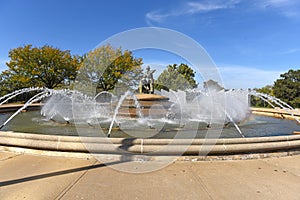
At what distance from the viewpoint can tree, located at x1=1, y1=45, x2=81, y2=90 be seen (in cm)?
2880

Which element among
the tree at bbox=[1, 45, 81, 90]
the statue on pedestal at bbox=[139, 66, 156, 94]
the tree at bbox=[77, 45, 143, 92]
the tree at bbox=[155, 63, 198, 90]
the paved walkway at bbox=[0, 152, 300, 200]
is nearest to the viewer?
the paved walkway at bbox=[0, 152, 300, 200]

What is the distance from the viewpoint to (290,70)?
1139 inches

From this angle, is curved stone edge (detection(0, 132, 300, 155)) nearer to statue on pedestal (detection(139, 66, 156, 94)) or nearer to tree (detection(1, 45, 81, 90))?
statue on pedestal (detection(139, 66, 156, 94))

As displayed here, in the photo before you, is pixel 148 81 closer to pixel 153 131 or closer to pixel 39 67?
pixel 153 131

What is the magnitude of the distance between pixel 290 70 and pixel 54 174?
3443 centimetres

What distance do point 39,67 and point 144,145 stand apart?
30364 mm

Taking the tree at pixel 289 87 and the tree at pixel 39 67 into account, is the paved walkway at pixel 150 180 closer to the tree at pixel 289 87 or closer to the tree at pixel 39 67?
the tree at pixel 289 87

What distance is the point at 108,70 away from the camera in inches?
1256

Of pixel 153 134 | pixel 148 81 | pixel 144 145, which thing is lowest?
pixel 153 134

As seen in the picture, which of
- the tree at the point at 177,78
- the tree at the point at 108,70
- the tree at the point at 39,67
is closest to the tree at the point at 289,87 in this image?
the tree at the point at 108,70

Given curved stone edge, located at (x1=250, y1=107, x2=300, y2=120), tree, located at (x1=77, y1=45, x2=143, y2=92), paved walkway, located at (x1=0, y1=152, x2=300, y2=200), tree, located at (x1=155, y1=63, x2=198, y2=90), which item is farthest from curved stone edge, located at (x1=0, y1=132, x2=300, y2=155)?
tree, located at (x1=155, y1=63, x2=198, y2=90)

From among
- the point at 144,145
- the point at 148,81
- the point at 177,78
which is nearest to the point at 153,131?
the point at 144,145

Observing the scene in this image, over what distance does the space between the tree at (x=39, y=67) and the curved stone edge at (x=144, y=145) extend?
91.8 feet

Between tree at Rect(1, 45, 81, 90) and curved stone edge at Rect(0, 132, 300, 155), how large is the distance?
27988 millimetres
